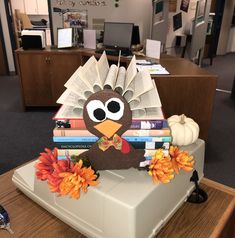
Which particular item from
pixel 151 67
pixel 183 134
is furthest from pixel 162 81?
pixel 183 134

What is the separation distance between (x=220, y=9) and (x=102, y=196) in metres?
7.27

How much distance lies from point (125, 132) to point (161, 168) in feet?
0.45

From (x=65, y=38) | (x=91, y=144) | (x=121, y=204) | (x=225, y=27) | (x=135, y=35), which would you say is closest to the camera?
(x=121, y=204)

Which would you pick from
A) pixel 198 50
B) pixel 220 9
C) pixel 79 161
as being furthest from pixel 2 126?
pixel 220 9

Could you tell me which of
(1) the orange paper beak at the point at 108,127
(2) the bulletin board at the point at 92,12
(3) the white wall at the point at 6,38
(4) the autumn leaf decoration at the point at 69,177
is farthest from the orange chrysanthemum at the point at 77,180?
(3) the white wall at the point at 6,38

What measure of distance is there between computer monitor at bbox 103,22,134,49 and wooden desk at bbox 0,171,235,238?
8.00 ft

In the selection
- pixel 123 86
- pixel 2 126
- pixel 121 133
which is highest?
pixel 123 86

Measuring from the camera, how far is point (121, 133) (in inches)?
27.9

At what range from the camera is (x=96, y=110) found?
684 millimetres

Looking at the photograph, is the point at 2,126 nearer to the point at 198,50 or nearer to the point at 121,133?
the point at 121,133

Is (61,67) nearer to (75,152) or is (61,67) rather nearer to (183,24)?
(75,152)

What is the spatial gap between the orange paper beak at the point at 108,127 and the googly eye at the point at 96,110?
1 cm

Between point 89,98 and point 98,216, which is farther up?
point 89,98

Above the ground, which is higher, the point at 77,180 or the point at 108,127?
the point at 108,127
